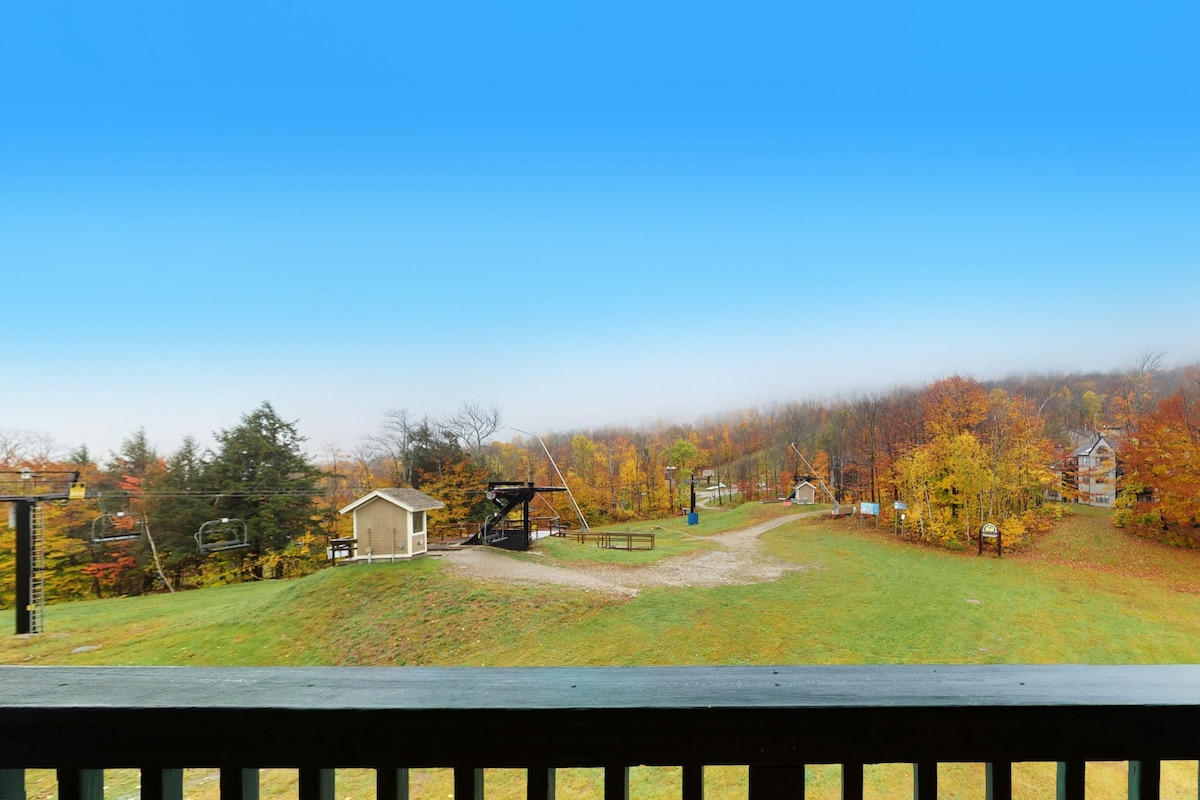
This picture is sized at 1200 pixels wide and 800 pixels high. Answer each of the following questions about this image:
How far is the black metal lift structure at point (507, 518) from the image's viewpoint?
643 cm

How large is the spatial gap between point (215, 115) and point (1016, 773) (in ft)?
13.8

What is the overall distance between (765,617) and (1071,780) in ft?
11.7

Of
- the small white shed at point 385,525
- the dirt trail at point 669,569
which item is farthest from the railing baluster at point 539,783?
the small white shed at point 385,525

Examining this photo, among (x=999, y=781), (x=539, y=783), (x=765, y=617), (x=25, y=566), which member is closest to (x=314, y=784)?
(x=539, y=783)

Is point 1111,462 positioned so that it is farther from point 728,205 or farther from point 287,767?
point 287,767

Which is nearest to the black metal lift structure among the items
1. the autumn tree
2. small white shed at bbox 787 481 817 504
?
small white shed at bbox 787 481 817 504

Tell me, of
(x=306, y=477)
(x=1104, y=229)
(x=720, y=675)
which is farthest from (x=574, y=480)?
A: (x=720, y=675)

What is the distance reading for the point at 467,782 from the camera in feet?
1.34

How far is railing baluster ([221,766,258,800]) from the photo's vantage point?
0.40 m

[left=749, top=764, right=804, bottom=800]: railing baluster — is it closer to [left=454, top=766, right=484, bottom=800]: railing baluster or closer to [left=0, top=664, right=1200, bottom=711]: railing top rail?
[left=0, top=664, right=1200, bottom=711]: railing top rail

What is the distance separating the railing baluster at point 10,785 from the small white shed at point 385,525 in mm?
5499

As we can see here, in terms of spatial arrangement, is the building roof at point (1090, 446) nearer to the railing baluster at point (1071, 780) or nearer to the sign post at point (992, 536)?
the sign post at point (992, 536)

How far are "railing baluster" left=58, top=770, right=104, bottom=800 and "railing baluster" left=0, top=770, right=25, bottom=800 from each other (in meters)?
0.04

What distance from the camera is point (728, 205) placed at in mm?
3637
